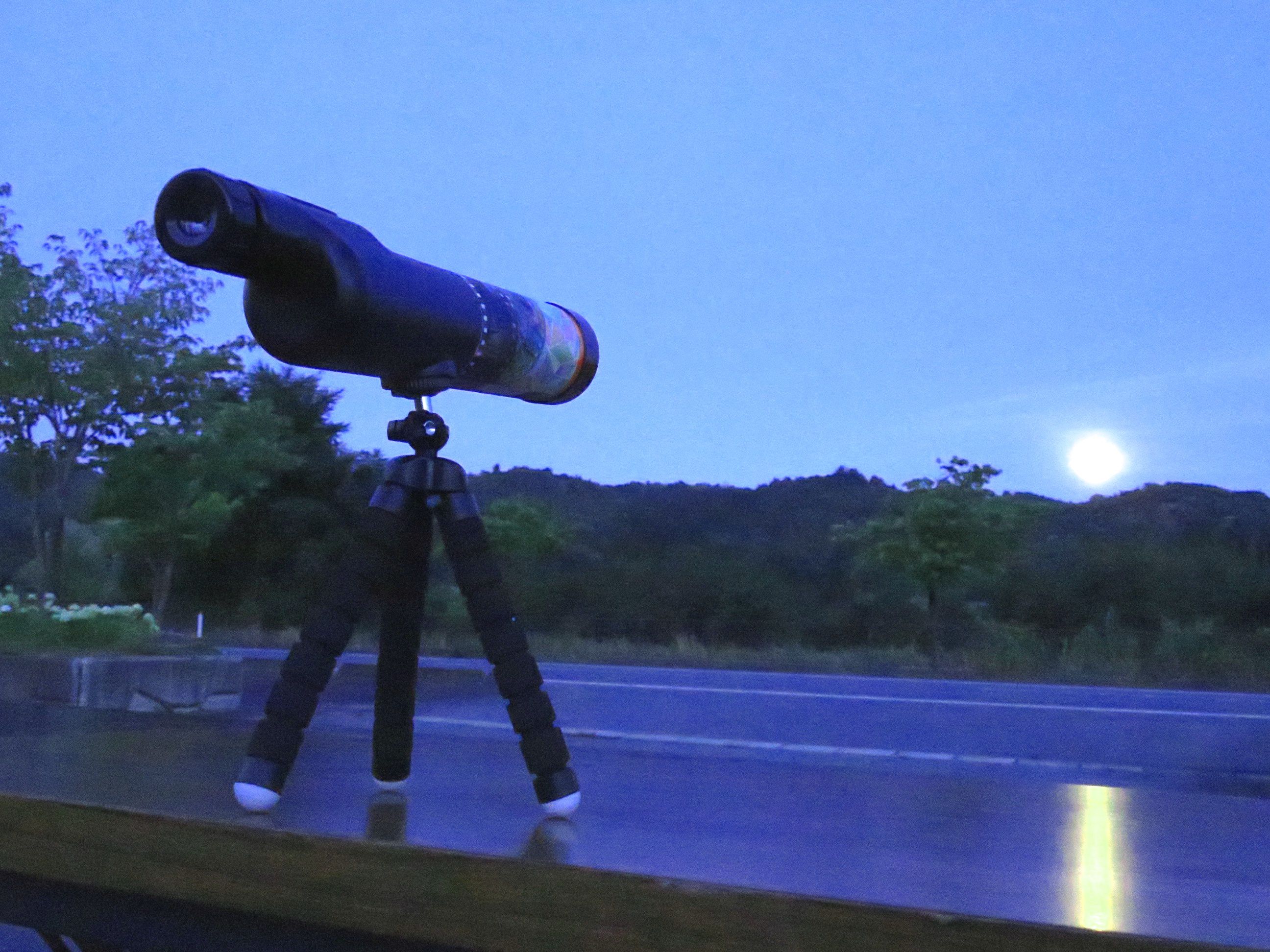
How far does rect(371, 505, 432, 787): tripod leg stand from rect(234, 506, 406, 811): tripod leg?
0.09m

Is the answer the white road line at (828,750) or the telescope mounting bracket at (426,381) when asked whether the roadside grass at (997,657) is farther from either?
the telescope mounting bracket at (426,381)

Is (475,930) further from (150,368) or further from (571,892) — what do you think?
(150,368)

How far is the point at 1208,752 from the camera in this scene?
855cm

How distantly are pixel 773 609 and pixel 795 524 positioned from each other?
11725mm

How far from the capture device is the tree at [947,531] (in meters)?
20.6

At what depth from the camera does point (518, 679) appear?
1.57 meters

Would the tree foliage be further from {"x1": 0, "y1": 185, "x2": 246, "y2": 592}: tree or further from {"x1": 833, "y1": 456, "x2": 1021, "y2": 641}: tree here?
{"x1": 0, "y1": 185, "x2": 246, "y2": 592}: tree

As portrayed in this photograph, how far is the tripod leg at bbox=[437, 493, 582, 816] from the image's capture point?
5.16 ft

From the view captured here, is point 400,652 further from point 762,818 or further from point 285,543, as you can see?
point 285,543

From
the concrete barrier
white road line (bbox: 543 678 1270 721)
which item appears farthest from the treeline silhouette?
the concrete barrier

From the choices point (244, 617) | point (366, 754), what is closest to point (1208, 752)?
point (366, 754)

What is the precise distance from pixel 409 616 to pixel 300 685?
A: 0.72 feet

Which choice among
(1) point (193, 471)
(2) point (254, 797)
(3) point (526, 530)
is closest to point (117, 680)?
(2) point (254, 797)

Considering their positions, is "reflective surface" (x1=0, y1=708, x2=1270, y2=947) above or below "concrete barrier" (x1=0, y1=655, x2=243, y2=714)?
above
